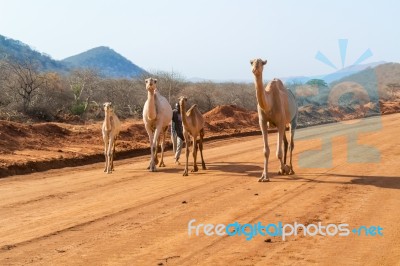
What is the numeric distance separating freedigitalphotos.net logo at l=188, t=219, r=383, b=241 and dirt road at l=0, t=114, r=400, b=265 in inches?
4.1

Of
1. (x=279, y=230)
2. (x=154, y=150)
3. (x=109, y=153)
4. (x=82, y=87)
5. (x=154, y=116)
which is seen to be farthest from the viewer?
(x=82, y=87)

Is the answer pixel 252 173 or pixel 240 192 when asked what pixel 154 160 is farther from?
pixel 240 192

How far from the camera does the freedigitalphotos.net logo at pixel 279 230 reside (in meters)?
6.85

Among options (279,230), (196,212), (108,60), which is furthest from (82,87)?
(108,60)

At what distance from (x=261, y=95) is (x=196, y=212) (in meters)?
3.95

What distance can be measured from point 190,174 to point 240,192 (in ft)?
9.98

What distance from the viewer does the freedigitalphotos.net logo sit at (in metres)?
6.85

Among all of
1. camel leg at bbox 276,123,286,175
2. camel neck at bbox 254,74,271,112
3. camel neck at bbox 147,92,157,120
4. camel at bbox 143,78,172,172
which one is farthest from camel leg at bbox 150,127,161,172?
camel neck at bbox 254,74,271,112

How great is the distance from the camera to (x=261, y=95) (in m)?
11.2

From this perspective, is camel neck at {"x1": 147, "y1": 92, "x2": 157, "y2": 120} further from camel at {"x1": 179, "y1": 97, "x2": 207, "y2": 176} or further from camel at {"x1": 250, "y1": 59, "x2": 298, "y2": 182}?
camel at {"x1": 250, "y1": 59, "x2": 298, "y2": 182}

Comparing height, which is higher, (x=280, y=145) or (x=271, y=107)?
(x=271, y=107)

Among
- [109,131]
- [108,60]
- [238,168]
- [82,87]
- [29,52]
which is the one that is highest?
[108,60]

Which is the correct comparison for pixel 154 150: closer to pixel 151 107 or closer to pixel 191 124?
pixel 151 107

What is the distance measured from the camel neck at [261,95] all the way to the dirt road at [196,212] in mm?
1721
